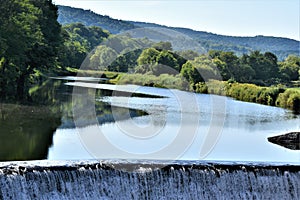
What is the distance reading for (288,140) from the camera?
768 inches

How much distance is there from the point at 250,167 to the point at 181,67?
36.8 meters

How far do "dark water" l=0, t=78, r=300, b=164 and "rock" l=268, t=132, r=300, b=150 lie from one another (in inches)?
21.4

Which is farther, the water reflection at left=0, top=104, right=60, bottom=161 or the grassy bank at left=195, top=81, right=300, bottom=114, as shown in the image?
the grassy bank at left=195, top=81, right=300, bottom=114

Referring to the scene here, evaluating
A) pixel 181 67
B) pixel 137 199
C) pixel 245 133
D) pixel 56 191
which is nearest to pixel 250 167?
pixel 137 199

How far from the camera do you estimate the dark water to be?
14.6 metres

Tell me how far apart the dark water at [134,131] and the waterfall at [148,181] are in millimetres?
2793

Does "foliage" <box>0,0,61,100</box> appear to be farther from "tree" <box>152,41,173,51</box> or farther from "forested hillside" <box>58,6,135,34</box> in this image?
"forested hillside" <box>58,6,135,34</box>

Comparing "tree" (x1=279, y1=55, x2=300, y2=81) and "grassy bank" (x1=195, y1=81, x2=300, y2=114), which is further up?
"tree" (x1=279, y1=55, x2=300, y2=81)

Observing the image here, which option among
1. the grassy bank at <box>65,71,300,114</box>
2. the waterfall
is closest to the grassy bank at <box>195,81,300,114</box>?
the grassy bank at <box>65,71,300,114</box>

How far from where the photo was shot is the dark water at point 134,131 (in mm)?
14594

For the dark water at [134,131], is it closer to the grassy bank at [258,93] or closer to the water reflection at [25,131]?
the water reflection at [25,131]

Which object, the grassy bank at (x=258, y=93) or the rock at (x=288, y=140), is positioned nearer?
the rock at (x=288, y=140)

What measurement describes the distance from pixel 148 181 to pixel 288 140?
1058cm

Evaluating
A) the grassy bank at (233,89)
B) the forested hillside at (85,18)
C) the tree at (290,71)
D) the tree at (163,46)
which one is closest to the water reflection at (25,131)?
the grassy bank at (233,89)
